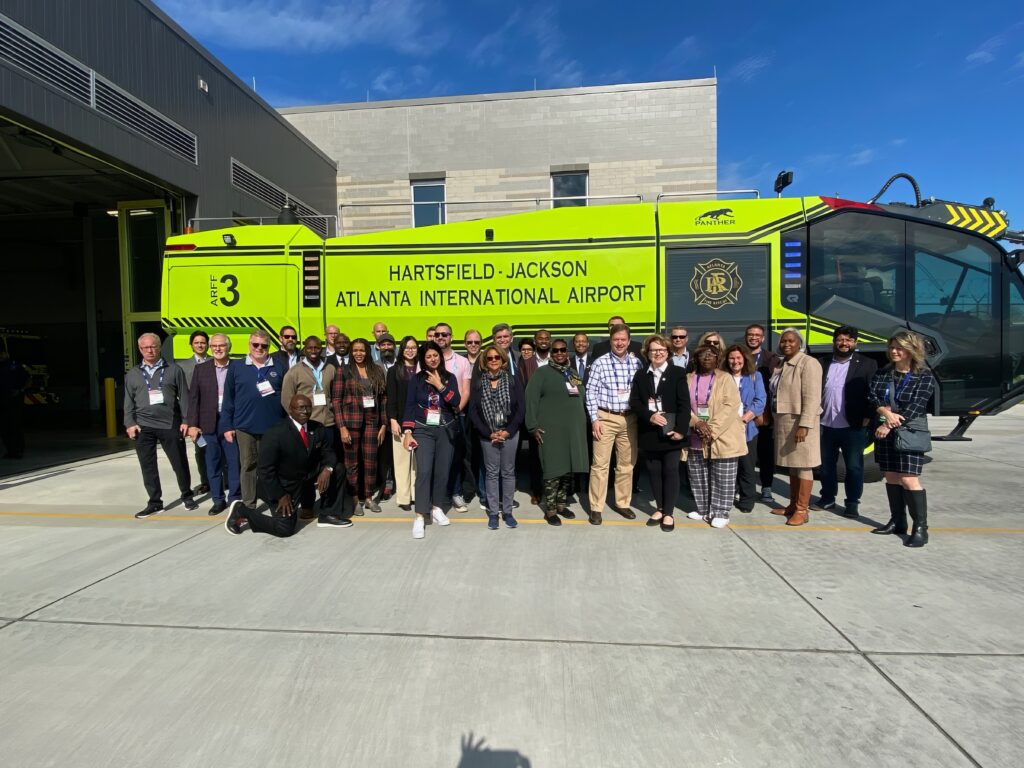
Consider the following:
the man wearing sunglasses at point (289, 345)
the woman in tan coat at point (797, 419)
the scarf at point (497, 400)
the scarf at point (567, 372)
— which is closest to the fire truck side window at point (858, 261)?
the woman in tan coat at point (797, 419)

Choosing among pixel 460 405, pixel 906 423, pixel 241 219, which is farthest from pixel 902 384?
pixel 241 219

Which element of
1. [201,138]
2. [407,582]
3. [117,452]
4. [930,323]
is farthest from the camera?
[201,138]

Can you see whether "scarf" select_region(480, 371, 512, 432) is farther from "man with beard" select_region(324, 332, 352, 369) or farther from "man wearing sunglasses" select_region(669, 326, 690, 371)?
"man with beard" select_region(324, 332, 352, 369)

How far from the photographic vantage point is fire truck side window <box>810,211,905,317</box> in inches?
231

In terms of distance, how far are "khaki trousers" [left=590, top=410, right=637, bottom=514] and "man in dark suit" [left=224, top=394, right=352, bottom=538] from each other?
2423 mm

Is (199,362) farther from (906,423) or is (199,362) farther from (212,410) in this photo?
(906,423)

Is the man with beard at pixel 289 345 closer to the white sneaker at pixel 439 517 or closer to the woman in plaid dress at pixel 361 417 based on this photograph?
the woman in plaid dress at pixel 361 417

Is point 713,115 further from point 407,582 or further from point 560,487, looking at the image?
point 407,582

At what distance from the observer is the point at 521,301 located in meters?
6.12

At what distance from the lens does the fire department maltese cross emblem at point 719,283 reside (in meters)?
5.91

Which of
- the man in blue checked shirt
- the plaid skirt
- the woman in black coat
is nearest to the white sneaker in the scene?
the man in blue checked shirt

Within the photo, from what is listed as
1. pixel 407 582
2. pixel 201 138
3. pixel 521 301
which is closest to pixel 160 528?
pixel 407 582

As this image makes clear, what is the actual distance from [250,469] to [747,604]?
4360 mm

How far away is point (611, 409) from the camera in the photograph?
484 centimetres
